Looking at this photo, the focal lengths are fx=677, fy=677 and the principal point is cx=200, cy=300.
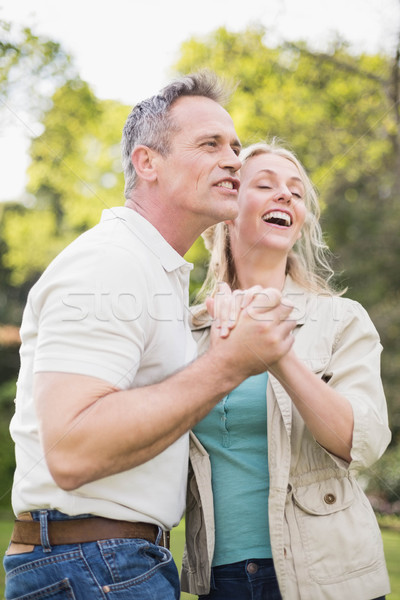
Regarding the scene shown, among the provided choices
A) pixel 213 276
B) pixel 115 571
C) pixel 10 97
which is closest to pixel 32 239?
pixel 10 97

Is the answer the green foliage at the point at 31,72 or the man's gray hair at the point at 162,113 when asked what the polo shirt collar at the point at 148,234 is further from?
the green foliage at the point at 31,72

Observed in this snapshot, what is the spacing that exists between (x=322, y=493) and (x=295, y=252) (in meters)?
1.24

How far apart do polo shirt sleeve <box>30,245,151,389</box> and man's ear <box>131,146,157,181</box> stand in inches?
28.8

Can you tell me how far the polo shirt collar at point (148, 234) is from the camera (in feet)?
7.58

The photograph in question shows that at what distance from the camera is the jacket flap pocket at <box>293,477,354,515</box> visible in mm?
2457

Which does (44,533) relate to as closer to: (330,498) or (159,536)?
(159,536)

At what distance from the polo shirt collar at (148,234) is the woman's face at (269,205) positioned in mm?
736

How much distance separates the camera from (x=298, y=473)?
2.51 metres

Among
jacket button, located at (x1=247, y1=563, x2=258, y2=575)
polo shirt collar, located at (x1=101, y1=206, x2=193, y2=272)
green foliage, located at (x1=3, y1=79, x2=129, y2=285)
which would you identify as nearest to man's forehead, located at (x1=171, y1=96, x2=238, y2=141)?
polo shirt collar, located at (x1=101, y1=206, x2=193, y2=272)

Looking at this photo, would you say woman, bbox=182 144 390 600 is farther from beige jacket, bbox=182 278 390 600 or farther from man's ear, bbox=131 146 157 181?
man's ear, bbox=131 146 157 181

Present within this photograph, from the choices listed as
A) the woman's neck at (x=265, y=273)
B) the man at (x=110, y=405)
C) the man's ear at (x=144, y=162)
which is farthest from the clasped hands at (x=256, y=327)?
the woman's neck at (x=265, y=273)

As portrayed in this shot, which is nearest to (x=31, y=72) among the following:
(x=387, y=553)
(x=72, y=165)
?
(x=72, y=165)

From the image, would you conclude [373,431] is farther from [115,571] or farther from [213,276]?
[213,276]

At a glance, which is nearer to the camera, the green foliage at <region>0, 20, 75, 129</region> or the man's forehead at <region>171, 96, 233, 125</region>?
the man's forehead at <region>171, 96, 233, 125</region>
